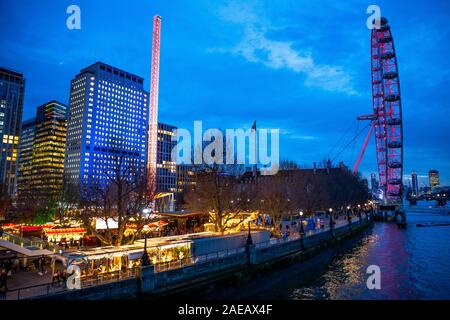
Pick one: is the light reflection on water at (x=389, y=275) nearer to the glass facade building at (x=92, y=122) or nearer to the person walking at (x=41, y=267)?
the person walking at (x=41, y=267)

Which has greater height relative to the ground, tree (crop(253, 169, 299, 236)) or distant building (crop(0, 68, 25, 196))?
distant building (crop(0, 68, 25, 196))

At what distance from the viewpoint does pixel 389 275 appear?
91.4 ft

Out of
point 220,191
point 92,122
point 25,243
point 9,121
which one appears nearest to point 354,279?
point 220,191

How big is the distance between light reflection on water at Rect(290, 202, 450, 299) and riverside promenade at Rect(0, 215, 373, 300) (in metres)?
3.45

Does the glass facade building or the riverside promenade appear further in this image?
the glass facade building

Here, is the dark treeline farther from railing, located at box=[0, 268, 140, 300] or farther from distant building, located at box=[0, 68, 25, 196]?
distant building, located at box=[0, 68, 25, 196]

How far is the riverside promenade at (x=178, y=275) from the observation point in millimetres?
15258

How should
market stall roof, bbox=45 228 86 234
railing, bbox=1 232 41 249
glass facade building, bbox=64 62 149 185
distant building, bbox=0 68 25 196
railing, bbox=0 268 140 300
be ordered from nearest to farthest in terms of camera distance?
railing, bbox=0 268 140 300 → railing, bbox=1 232 41 249 → market stall roof, bbox=45 228 86 234 → distant building, bbox=0 68 25 196 → glass facade building, bbox=64 62 149 185

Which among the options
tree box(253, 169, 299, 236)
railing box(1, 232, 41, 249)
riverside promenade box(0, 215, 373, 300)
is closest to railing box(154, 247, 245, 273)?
riverside promenade box(0, 215, 373, 300)

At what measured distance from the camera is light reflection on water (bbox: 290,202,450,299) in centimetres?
2308

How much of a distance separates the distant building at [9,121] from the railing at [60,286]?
173486 mm

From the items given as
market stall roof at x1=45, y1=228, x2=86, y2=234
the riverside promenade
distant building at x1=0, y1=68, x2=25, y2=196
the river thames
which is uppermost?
distant building at x1=0, y1=68, x2=25, y2=196

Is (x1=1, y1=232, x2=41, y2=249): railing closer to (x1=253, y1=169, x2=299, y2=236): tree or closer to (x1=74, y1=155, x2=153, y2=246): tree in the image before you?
(x1=74, y1=155, x2=153, y2=246): tree

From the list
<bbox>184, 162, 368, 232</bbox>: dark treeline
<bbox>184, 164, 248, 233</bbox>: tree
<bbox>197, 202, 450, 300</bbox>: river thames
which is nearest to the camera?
<bbox>197, 202, 450, 300</bbox>: river thames
